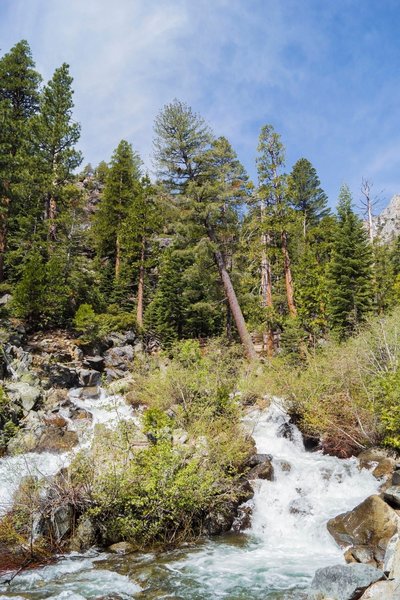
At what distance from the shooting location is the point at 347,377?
15031 mm

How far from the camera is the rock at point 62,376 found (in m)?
21.2

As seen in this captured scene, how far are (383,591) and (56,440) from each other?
11.4 m

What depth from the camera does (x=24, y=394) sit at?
1758cm

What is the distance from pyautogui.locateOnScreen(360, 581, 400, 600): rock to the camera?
602 cm

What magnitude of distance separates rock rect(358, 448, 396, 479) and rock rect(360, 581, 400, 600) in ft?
19.3

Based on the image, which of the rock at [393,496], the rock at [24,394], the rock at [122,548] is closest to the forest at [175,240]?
the rock at [24,394]

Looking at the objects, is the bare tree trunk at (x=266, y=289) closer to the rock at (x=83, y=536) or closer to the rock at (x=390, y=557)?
the rock at (x=83, y=536)

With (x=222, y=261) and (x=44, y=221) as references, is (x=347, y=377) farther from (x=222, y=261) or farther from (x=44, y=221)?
(x=44, y=221)

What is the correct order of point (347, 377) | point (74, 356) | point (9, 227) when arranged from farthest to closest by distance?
point (9, 227)
point (74, 356)
point (347, 377)

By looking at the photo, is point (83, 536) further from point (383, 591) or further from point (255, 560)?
point (383, 591)

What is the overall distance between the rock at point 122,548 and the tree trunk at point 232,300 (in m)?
15.0

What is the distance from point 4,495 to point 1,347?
9181mm

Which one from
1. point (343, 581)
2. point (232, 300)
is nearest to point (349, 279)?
point (232, 300)

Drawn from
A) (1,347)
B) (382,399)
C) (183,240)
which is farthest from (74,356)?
(382,399)
